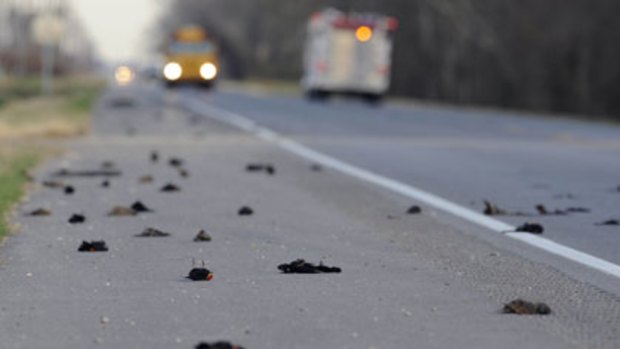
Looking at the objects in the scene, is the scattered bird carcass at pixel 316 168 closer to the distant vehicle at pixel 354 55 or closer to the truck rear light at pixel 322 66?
the distant vehicle at pixel 354 55

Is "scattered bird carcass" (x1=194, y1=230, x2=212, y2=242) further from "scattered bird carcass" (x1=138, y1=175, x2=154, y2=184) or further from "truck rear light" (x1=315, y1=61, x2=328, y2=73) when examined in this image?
"truck rear light" (x1=315, y1=61, x2=328, y2=73)

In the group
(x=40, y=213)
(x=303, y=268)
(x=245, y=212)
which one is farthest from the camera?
(x=245, y=212)

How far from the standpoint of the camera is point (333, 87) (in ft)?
180

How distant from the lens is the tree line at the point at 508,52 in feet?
197

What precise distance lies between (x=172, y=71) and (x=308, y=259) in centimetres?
5622

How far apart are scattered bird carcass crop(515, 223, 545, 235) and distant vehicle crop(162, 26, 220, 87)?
53.9 metres

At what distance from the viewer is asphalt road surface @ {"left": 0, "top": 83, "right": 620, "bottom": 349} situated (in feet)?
23.3

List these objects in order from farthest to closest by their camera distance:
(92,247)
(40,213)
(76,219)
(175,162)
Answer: (175,162) → (40,213) → (76,219) → (92,247)

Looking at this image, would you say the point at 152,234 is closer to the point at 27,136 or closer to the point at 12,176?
the point at 12,176

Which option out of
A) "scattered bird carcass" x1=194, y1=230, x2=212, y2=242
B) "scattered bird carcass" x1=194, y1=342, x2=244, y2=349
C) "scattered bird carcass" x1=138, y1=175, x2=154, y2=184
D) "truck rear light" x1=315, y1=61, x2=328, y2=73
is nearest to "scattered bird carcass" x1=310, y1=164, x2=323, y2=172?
"scattered bird carcass" x1=138, y1=175, x2=154, y2=184

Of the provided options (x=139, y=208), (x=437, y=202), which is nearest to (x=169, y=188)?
(x=139, y=208)

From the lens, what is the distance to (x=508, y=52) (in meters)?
67.7

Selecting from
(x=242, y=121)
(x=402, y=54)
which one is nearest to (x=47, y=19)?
(x=242, y=121)

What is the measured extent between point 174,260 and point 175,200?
4.45 m
